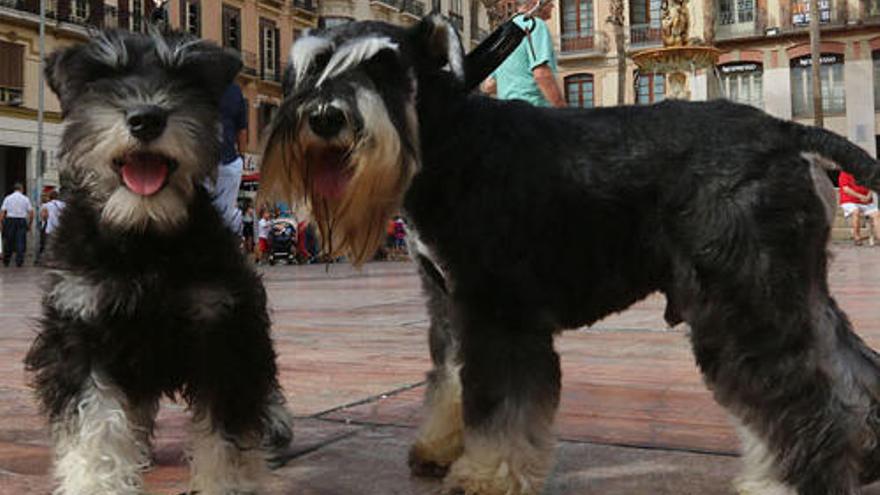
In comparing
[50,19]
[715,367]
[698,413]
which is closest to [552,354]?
[715,367]

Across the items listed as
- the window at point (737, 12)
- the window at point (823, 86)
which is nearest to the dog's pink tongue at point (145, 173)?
the window at point (823, 86)

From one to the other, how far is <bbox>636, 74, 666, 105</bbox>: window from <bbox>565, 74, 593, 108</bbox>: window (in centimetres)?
389

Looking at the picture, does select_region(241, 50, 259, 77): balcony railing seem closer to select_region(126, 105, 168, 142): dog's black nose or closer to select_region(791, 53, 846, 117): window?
select_region(791, 53, 846, 117): window

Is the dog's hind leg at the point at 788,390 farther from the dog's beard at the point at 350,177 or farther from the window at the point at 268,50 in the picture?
the window at the point at 268,50

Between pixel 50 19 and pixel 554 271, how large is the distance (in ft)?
108

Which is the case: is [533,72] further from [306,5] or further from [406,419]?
[306,5]

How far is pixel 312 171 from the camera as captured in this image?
2.45 meters

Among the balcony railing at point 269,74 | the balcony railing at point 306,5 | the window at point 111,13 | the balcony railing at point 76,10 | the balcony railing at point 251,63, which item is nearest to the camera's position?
the balcony railing at point 76,10

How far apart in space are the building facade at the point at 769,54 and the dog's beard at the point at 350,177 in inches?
1469

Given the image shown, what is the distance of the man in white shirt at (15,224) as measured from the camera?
21469 mm

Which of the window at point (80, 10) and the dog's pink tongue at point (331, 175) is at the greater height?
the window at point (80, 10)

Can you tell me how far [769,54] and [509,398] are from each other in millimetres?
42525

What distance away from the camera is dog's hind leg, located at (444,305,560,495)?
2379mm

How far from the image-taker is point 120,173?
88.1 inches
